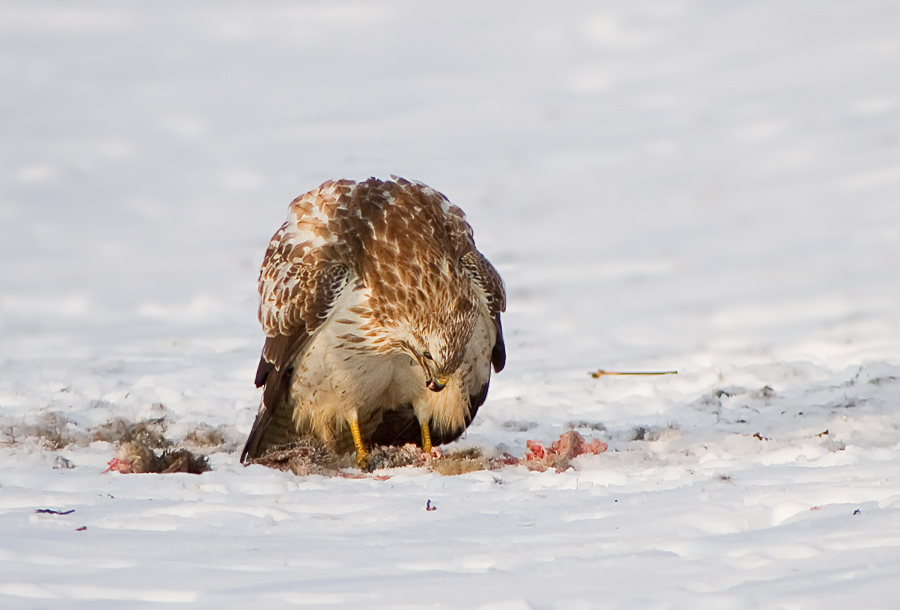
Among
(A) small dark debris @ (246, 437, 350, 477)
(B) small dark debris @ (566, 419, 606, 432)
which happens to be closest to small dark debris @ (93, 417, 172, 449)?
(A) small dark debris @ (246, 437, 350, 477)

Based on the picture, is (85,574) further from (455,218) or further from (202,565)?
(455,218)

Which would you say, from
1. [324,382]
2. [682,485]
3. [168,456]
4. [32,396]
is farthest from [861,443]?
[32,396]

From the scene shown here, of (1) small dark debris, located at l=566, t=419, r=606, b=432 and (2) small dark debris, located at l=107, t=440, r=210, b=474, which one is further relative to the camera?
(1) small dark debris, located at l=566, t=419, r=606, b=432

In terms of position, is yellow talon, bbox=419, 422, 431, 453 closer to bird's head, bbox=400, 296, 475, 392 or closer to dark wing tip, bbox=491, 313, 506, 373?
dark wing tip, bbox=491, 313, 506, 373

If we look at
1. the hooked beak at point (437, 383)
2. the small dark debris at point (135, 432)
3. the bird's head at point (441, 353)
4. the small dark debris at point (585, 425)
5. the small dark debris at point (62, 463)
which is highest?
the bird's head at point (441, 353)

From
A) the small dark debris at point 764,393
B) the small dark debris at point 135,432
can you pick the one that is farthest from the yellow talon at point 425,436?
the small dark debris at point 764,393

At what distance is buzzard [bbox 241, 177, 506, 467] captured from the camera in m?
5.45

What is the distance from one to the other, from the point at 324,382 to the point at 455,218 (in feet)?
3.47

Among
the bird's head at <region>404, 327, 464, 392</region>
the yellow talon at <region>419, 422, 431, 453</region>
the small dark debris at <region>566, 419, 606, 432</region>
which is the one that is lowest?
the small dark debris at <region>566, 419, 606, 432</region>

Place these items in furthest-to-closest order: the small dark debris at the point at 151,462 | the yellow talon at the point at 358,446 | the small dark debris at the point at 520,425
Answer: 1. the small dark debris at the point at 520,425
2. the yellow talon at the point at 358,446
3. the small dark debris at the point at 151,462

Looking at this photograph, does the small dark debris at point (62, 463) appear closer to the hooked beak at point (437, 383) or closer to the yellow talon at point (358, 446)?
the yellow talon at point (358, 446)

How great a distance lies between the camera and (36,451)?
213 inches

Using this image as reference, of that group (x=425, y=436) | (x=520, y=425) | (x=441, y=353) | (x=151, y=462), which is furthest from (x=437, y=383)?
(x=520, y=425)

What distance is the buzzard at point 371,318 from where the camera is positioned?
5.45 metres
